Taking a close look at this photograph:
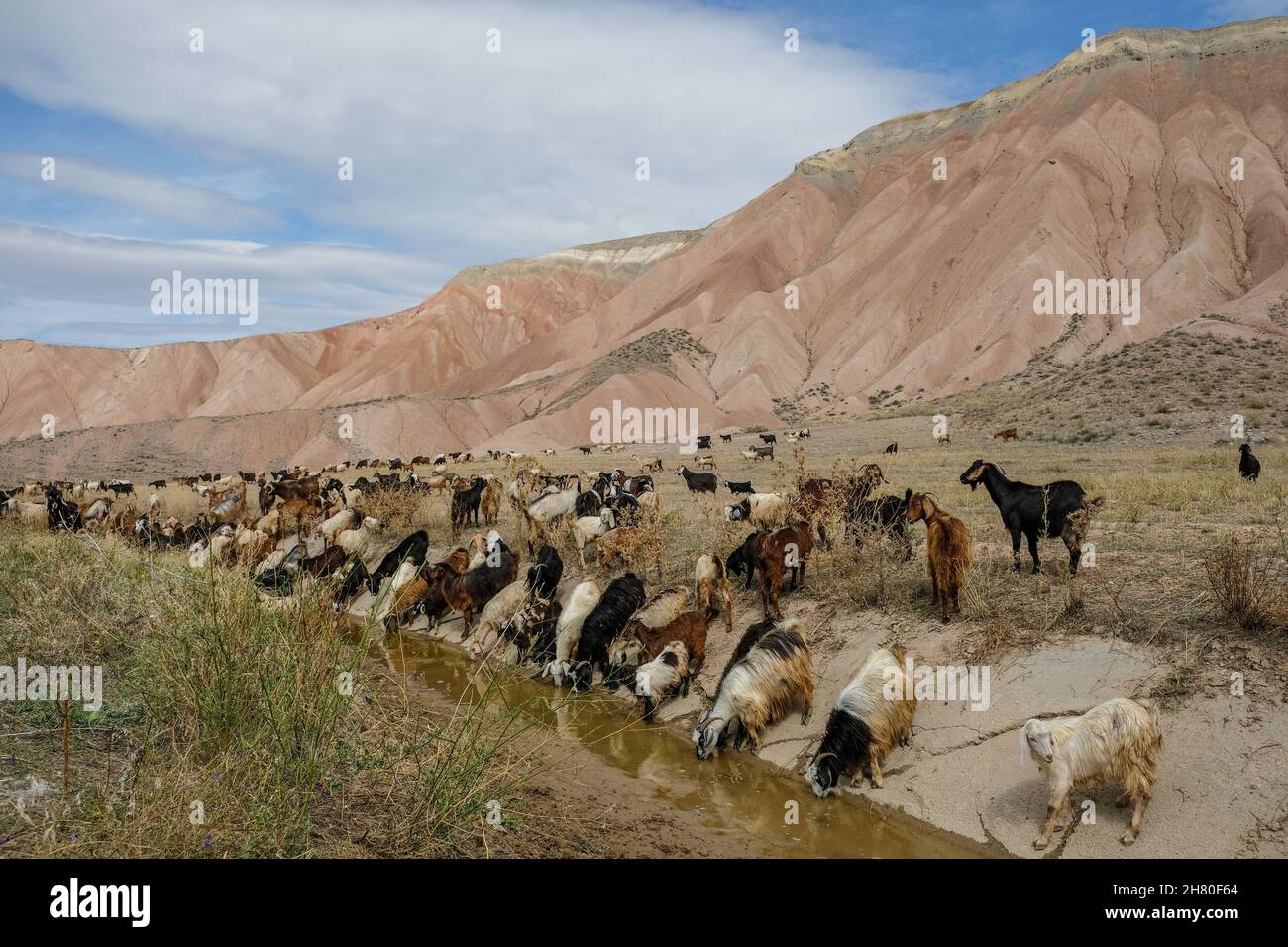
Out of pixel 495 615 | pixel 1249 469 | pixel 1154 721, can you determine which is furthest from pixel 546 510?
pixel 1249 469

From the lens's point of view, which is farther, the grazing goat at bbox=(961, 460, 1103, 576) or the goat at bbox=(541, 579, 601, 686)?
the goat at bbox=(541, 579, 601, 686)

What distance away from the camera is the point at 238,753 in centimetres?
507

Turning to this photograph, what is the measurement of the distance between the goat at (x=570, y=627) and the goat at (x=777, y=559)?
226 centimetres

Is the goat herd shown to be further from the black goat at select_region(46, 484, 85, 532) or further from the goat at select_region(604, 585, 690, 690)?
the black goat at select_region(46, 484, 85, 532)

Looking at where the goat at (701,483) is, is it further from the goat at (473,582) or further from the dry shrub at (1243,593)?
the dry shrub at (1243,593)

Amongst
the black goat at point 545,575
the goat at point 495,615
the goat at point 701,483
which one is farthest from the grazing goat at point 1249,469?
the goat at point 495,615

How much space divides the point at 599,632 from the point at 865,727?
391cm

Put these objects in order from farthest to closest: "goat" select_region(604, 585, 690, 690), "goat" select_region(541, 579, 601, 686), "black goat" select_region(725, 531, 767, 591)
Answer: "black goat" select_region(725, 531, 767, 591) → "goat" select_region(541, 579, 601, 686) → "goat" select_region(604, 585, 690, 690)

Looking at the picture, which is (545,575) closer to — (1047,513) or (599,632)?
(599,632)

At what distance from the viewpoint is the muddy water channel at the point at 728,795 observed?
6480 mm

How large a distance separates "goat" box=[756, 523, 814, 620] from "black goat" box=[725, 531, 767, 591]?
18cm

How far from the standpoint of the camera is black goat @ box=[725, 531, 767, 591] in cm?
1075

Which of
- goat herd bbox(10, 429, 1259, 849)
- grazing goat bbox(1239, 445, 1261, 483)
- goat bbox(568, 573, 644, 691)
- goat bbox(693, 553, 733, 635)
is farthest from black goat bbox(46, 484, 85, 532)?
grazing goat bbox(1239, 445, 1261, 483)

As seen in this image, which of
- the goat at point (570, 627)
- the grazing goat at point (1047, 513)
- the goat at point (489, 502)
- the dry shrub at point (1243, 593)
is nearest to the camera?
the dry shrub at point (1243, 593)
